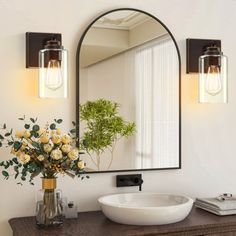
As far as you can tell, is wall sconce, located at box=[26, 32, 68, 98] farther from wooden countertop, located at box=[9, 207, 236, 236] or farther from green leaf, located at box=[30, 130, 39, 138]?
wooden countertop, located at box=[9, 207, 236, 236]

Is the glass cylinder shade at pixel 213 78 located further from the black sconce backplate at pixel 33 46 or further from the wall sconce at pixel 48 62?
the black sconce backplate at pixel 33 46

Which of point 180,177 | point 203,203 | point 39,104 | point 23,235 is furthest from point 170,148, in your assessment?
point 23,235

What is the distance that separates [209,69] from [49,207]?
3.97ft

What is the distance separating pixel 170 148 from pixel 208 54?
0.60 meters

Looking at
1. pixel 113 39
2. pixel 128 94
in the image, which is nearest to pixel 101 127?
pixel 128 94

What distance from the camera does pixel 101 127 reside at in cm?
245

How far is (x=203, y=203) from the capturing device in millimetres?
2459

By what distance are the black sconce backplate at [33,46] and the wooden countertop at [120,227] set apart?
2.67 feet

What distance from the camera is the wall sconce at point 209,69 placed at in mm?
2561

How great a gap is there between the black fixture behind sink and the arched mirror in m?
0.05

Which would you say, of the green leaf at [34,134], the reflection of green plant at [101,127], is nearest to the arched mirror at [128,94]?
the reflection of green plant at [101,127]

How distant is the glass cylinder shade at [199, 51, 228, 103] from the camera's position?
255cm

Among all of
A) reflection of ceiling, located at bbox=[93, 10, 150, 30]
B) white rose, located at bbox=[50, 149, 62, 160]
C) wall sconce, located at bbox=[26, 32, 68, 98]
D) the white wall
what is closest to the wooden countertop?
the white wall

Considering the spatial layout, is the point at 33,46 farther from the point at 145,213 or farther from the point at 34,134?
the point at 145,213
